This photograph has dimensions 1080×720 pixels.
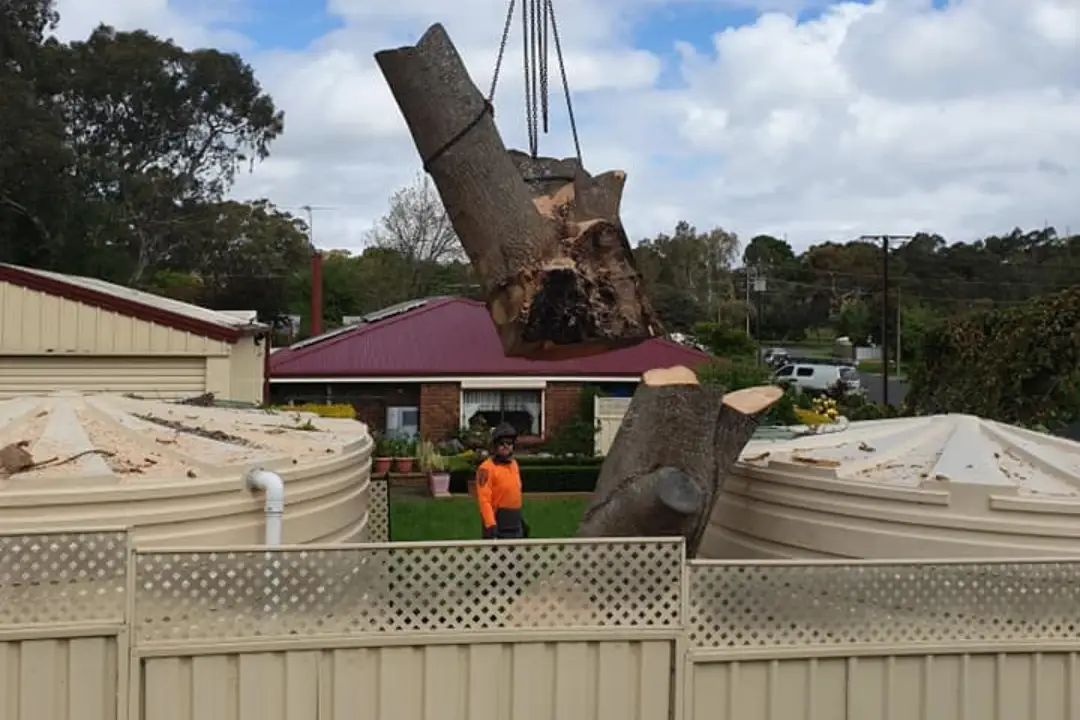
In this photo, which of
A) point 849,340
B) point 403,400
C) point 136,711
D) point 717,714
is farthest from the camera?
point 849,340

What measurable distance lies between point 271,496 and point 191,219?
37643 mm

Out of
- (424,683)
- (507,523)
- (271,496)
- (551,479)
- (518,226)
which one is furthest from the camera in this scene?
(551,479)

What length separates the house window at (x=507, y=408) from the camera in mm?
22719

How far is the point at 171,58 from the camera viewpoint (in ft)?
127

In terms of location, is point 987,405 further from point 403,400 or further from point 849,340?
point 849,340

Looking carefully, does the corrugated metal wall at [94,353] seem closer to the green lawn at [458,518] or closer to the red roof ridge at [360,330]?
the green lawn at [458,518]

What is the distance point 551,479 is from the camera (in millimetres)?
18016

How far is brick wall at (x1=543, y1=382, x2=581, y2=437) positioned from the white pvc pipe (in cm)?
1685

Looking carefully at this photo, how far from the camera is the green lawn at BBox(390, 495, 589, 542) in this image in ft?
41.8

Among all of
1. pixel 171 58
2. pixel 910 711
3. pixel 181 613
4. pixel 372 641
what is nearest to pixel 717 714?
pixel 910 711

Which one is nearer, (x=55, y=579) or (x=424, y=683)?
(x=55, y=579)

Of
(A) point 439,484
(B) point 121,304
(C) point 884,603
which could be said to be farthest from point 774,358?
(C) point 884,603

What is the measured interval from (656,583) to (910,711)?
1360 mm

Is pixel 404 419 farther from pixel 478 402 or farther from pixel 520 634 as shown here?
pixel 520 634
